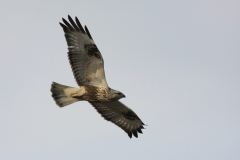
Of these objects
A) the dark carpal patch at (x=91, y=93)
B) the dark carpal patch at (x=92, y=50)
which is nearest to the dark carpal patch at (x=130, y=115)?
the dark carpal patch at (x=91, y=93)

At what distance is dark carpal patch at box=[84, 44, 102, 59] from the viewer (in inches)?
480

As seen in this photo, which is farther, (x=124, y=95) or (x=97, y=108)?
(x=97, y=108)

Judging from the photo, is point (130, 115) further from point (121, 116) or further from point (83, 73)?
point (83, 73)

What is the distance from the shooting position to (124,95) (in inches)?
491

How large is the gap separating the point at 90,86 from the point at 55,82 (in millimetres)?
1139

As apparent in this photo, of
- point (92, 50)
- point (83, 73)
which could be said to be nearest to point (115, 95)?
Result: point (83, 73)

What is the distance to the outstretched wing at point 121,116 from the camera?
1355 centimetres

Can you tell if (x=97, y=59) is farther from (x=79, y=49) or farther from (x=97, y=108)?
(x=97, y=108)

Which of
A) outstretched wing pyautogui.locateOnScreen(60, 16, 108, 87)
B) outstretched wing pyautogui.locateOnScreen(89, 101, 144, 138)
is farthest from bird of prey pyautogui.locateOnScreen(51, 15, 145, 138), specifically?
outstretched wing pyautogui.locateOnScreen(89, 101, 144, 138)

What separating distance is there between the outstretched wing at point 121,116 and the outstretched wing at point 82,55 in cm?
124

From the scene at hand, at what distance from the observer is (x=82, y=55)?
12.4 meters

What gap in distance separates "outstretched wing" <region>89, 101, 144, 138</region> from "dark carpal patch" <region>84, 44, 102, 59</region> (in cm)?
185

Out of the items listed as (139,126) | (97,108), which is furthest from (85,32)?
(139,126)

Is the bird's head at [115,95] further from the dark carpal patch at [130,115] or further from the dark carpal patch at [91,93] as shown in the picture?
the dark carpal patch at [130,115]
